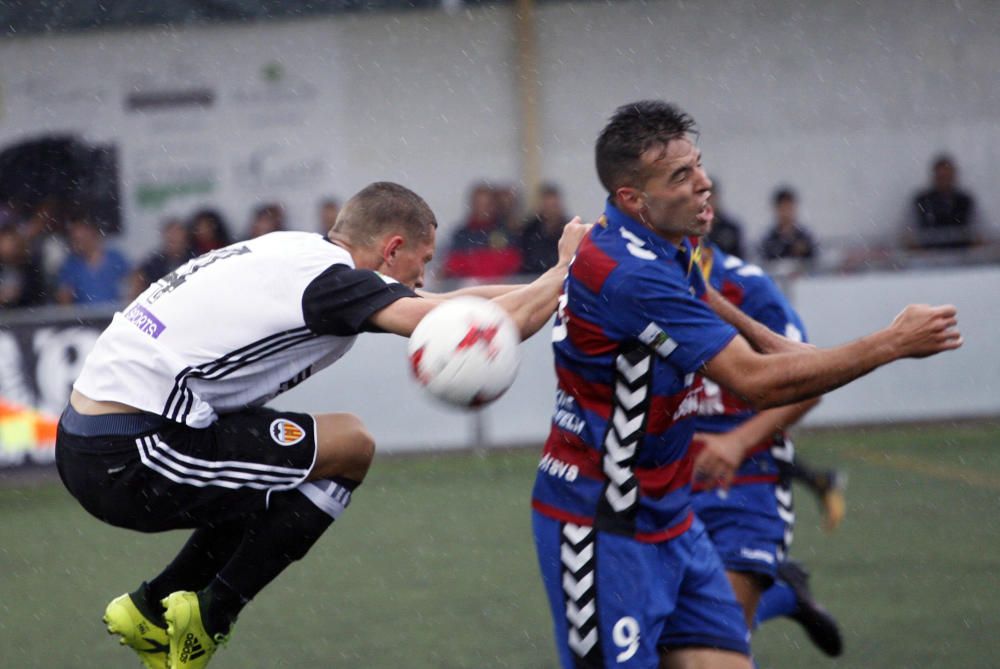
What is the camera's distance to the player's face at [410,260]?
4535 millimetres

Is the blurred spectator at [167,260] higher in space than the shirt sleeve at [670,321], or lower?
lower

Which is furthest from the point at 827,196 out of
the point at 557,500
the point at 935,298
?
the point at 557,500

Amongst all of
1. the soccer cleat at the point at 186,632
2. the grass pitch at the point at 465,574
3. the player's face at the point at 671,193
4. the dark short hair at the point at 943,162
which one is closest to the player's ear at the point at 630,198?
the player's face at the point at 671,193

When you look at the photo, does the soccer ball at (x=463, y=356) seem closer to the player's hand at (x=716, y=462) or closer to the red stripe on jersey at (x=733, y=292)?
the player's hand at (x=716, y=462)

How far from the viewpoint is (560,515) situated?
4.21 m

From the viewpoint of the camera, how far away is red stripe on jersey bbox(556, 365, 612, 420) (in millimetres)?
4168

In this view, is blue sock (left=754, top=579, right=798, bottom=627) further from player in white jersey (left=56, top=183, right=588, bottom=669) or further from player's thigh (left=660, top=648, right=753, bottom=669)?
player in white jersey (left=56, top=183, right=588, bottom=669)

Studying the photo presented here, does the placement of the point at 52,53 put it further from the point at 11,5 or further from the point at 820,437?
the point at 820,437

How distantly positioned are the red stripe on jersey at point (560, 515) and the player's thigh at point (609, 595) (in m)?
0.01

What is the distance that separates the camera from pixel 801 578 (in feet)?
18.9

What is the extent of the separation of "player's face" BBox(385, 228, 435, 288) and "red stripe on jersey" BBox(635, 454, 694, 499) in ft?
2.99

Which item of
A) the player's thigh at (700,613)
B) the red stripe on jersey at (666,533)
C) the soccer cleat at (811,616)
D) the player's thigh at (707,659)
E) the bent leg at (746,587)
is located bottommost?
the soccer cleat at (811,616)

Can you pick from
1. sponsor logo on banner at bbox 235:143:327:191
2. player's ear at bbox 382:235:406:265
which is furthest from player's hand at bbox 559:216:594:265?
sponsor logo on banner at bbox 235:143:327:191

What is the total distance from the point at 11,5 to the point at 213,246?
3.92 m
